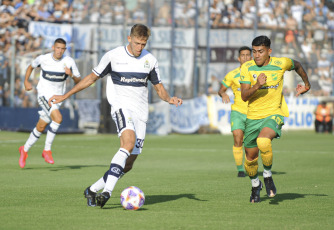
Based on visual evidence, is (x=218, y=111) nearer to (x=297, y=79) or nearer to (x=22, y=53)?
(x=297, y=79)

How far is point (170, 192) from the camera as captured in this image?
1076cm

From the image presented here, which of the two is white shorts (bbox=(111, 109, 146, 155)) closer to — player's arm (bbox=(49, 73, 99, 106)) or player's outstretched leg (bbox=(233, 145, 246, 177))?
player's arm (bbox=(49, 73, 99, 106))

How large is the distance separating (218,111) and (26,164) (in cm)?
1689

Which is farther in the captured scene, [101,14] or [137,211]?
[101,14]

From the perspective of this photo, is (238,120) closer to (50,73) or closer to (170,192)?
(170,192)

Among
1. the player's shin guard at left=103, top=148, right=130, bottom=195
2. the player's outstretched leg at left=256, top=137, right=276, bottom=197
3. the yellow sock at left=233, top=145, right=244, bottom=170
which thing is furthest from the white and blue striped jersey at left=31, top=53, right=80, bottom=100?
the player's shin guard at left=103, top=148, right=130, bottom=195

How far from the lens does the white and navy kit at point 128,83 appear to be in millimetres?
9039

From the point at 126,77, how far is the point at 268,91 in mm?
2014

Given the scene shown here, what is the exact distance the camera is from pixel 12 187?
36.4 ft

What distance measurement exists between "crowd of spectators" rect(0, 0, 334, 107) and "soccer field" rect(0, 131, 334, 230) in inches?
333

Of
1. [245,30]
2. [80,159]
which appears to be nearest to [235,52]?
[245,30]

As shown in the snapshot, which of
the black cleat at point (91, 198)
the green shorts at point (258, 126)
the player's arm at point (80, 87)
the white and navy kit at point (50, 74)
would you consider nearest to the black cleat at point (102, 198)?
the black cleat at point (91, 198)

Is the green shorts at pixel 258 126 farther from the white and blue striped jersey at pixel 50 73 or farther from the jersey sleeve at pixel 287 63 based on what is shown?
the white and blue striped jersey at pixel 50 73

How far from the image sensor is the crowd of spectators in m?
28.6
